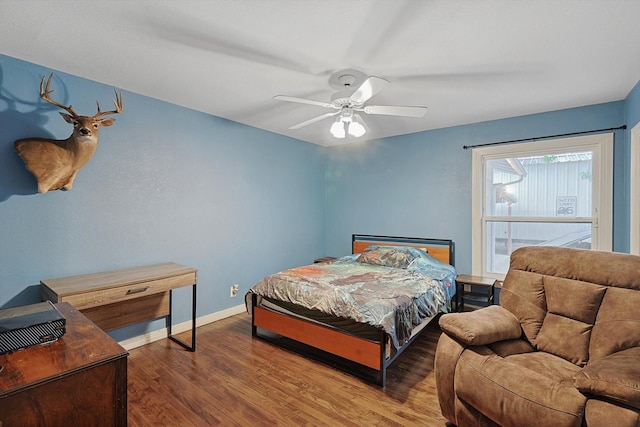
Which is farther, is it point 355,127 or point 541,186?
point 541,186

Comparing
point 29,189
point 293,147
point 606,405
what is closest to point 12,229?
point 29,189

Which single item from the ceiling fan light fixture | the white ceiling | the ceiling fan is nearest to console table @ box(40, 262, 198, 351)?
the white ceiling

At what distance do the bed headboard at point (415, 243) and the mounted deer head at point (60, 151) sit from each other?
3595 mm

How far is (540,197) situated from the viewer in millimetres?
3613

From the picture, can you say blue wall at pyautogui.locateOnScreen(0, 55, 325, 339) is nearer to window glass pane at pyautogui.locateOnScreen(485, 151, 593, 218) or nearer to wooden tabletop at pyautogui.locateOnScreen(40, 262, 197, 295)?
wooden tabletop at pyautogui.locateOnScreen(40, 262, 197, 295)

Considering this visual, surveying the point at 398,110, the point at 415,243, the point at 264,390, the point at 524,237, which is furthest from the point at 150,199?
the point at 524,237

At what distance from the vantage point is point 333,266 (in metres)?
3.87

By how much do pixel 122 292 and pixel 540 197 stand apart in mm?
4409

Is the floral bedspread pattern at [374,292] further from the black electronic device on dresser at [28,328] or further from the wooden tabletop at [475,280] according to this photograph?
the black electronic device on dresser at [28,328]

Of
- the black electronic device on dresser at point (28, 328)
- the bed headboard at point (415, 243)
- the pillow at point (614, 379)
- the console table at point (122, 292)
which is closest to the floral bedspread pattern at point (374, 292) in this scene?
the bed headboard at point (415, 243)

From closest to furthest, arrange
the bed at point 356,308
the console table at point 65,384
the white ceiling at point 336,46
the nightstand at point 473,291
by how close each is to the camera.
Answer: the console table at point 65,384
the white ceiling at point 336,46
the bed at point 356,308
the nightstand at point 473,291

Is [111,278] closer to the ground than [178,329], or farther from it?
farther from it

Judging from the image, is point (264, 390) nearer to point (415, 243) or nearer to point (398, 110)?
point (398, 110)

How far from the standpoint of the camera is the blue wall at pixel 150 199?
2.40m
